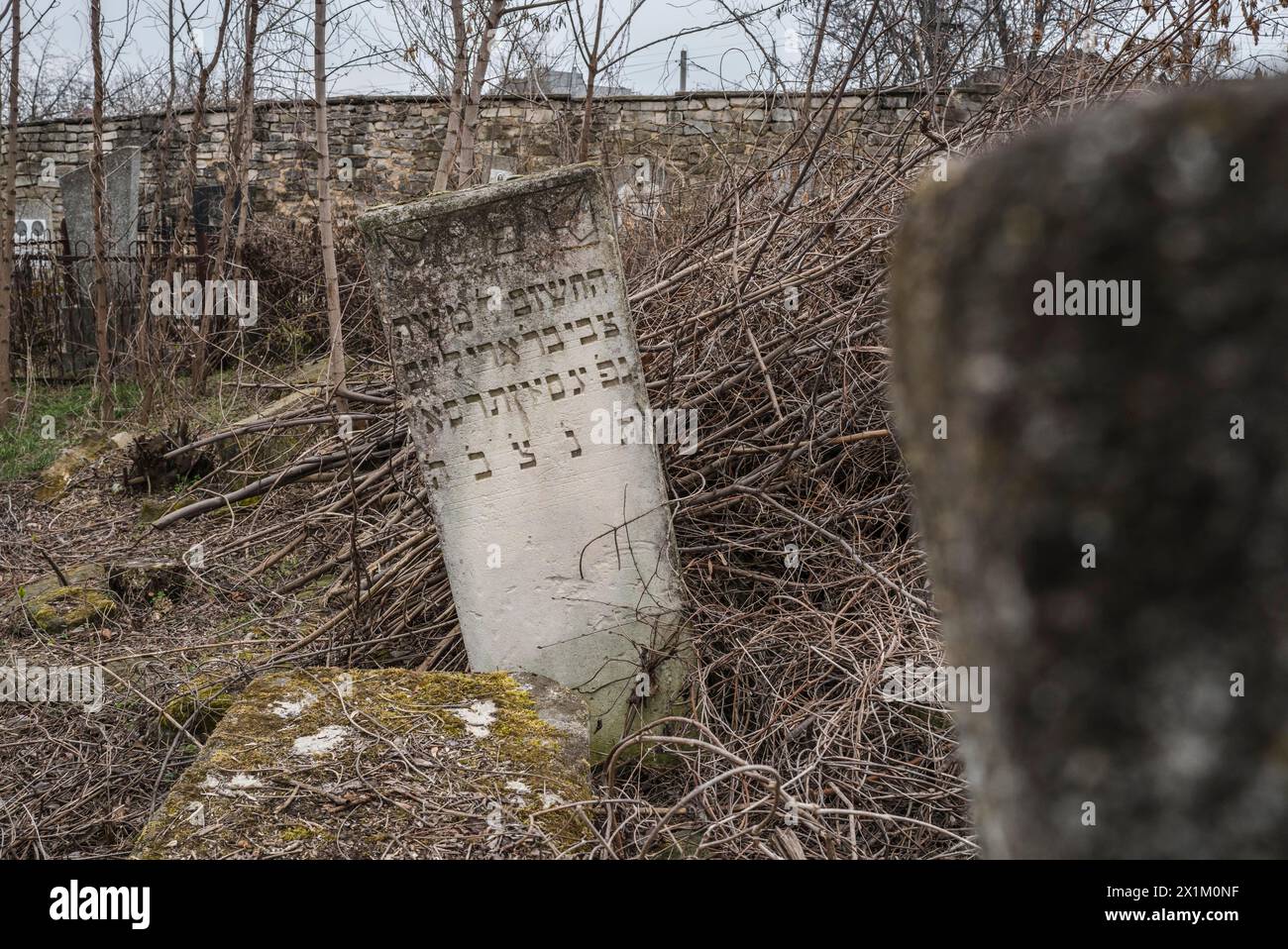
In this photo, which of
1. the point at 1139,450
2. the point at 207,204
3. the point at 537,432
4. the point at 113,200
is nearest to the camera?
the point at 1139,450

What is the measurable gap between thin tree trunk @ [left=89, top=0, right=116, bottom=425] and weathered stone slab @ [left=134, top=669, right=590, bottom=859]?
665 centimetres

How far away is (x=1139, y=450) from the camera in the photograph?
50 centimetres

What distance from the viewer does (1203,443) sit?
1.64 ft

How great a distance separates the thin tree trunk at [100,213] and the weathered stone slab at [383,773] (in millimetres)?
6645

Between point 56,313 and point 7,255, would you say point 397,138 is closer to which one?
point 56,313

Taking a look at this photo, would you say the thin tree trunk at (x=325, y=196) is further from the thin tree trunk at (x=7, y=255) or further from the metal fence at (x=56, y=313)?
the metal fence at (x=56, y=313)

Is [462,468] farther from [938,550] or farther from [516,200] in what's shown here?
[938,550]

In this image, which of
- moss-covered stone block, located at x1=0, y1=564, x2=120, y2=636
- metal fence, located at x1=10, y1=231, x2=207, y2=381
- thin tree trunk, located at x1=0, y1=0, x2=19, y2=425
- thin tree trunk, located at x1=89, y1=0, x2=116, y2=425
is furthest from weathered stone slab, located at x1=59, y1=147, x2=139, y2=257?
moss-covered stone block, located at x1=0, y1=564, x2=120, y2=636

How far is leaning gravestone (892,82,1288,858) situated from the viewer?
0.50 metres

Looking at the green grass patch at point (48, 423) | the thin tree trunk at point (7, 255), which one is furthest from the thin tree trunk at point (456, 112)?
the thin tree trunk at point (7, 255)

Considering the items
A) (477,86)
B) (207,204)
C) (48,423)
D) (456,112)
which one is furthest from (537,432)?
(207,204)

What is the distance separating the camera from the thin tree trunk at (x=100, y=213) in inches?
320

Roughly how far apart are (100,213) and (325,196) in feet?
10.6

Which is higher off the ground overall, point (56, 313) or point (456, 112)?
point (456, 112)
